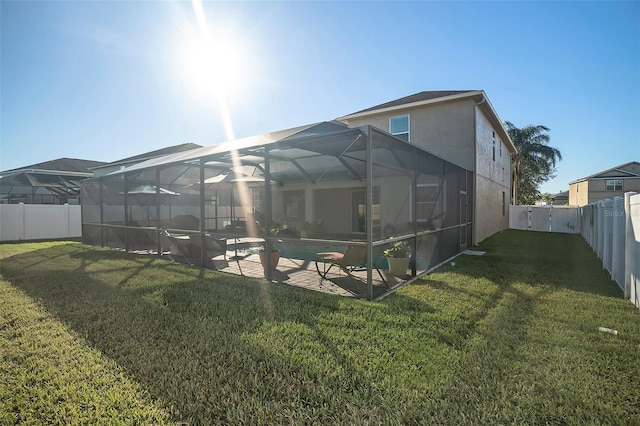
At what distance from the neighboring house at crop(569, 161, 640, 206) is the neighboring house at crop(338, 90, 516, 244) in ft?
92.8

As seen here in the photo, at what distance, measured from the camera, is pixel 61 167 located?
22750 mm

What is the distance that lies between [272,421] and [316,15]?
8.68 metres

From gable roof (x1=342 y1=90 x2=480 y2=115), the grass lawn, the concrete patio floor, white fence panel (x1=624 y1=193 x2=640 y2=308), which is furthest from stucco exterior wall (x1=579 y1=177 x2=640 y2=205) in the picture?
the concrete patio floor

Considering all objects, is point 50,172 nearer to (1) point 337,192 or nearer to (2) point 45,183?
(2) point 45,183

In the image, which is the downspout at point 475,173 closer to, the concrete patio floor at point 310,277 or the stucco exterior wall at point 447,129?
the stucco exterior wall at point 447,129

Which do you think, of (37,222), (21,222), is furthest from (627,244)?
(21,222)

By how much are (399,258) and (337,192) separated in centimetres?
814

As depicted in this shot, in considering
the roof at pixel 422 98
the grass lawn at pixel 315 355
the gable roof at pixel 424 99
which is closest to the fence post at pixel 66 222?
the grass lawn at pixel 315 355

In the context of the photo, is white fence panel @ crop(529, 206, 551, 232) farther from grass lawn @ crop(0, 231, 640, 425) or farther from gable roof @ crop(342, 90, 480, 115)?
→ grass lawn @ crop(0, 231, 640, 425)

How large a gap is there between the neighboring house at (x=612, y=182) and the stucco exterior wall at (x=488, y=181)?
2286 cm

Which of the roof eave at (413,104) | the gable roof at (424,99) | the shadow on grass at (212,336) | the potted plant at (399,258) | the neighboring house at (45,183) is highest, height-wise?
the gable roof at (424,99)

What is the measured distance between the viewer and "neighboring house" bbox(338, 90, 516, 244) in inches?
427

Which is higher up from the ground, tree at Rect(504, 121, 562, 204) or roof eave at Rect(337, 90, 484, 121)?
tree at Rect(504, 121, 562, 204)

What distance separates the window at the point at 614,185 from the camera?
32.2 meters
